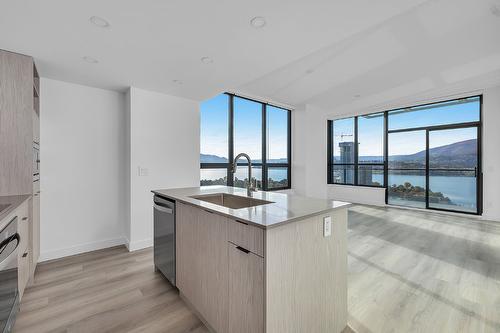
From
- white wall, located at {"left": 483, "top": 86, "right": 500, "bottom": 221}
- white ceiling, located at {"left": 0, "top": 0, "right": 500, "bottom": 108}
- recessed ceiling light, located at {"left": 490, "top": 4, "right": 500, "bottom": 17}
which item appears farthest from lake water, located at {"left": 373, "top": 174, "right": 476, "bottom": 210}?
recessed ceiling light, located at {"left": 490, "top": 4, "right": 500, "bottom": 17}

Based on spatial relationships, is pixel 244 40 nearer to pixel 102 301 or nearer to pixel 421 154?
pixel 102 301

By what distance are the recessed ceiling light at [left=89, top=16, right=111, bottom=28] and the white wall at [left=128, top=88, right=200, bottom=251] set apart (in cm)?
148

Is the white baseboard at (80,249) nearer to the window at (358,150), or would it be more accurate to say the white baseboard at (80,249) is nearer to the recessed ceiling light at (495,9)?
the recessed ceiling light at (495,9)

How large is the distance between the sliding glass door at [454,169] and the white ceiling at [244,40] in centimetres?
159

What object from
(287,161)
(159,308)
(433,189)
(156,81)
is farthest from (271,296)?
(433,189)

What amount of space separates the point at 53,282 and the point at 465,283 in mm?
4211

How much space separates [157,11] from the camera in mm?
1698

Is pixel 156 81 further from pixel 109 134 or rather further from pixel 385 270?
pixel 385 270

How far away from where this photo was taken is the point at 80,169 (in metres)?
3.13

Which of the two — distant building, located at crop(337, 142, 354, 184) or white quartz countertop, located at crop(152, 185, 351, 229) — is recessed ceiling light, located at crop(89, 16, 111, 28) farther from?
distant building, located at crop(337, 142, 354, 184)

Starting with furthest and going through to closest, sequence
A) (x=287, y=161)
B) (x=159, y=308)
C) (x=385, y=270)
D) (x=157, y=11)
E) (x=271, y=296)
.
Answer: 1. (x=287, y=161)
2. (x=385, y=270)
3. (x=159, y=308)
4. (x=157, y=11)
5. (x=271, y=296)

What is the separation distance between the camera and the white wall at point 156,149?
128 inches

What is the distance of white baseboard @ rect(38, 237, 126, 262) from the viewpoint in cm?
288

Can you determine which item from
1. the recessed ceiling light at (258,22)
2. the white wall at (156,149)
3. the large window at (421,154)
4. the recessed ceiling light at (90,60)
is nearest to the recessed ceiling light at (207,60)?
the recessed ceiling light at (258,22)
